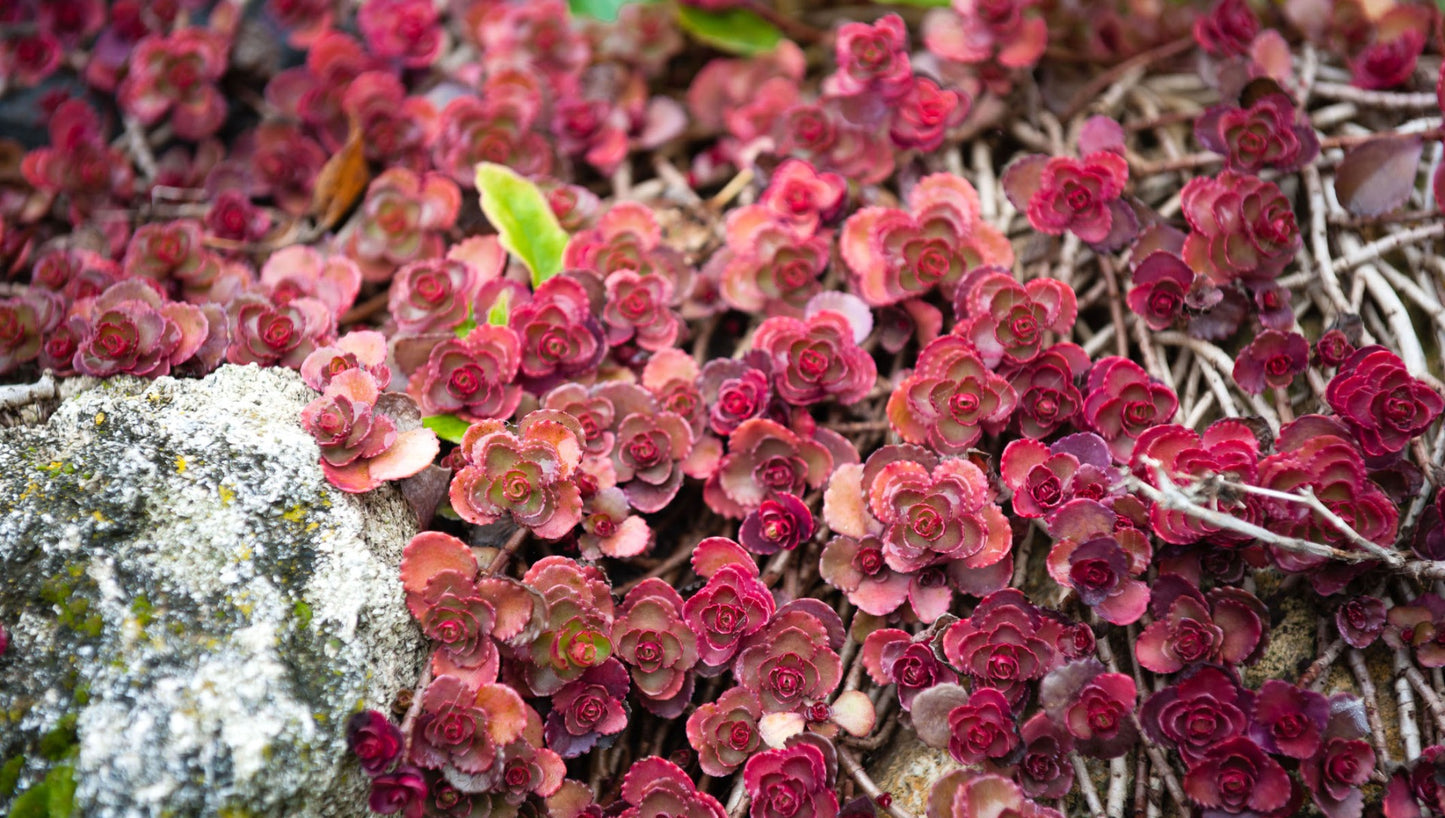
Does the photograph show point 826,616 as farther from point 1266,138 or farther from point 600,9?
point 600,9

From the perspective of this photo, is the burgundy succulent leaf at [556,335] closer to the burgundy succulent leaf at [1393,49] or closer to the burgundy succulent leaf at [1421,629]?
the burgundy succulent leaf at [1421,629]

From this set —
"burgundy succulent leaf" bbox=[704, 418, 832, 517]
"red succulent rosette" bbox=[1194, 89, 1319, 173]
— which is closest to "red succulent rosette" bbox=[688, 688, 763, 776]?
"burgundy succulent leaf" bbox=[704, 418, 832, 517]

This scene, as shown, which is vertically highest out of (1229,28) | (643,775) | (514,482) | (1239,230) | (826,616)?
(1229,28)

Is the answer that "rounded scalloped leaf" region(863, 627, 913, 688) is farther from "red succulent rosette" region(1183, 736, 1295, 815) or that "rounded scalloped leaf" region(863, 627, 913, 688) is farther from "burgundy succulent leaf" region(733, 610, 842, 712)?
"red succulent rosette" region(1183, 736, 1295, 815)

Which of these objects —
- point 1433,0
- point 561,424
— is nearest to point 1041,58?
point 1433,0

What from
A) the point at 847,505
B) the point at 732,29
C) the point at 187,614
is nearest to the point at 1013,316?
the point at 847,505

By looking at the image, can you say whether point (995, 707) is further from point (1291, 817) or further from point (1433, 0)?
point (1433, 0)
